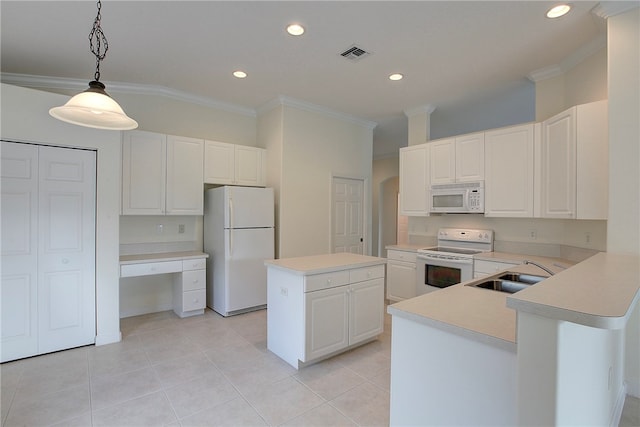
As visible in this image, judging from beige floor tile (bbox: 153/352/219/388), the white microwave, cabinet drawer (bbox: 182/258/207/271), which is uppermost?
the white microwave

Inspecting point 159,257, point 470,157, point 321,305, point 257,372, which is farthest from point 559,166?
point 159,257

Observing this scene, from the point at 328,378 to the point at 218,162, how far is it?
3.08 meters

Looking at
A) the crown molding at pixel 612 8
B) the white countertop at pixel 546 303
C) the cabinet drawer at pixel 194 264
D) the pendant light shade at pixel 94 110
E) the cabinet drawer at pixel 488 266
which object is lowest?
the cabinet drawer at pixel 194 264

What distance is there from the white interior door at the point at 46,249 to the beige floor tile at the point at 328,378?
227cm

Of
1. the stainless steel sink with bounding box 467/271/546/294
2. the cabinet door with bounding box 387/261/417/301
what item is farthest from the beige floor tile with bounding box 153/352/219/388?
the cabinet door with bounding box 387/261/417/301

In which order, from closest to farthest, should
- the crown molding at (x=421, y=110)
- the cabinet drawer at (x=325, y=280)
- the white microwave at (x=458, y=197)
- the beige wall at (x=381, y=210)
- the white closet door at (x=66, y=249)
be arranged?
the cabinet drawer at (x=325, y=280) → the white closet door at (x=66, y=249) → the white microwave at (x=458, y=197) → the crown molding at (x=421, y=110) → the beige wall at (x=381, y=210)

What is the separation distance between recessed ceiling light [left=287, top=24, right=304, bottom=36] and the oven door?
295cm

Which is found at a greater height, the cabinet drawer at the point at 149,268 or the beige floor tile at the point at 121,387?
the cabinet drawer at the point at 149,268

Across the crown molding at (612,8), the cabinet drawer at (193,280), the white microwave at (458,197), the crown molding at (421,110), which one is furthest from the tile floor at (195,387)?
the crown molding at (421,110)

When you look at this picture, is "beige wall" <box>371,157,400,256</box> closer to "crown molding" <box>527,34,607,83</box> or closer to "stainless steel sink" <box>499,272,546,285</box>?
"crown molding" <box>527,34,607,83</box>

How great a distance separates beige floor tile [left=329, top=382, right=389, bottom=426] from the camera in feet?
6.59

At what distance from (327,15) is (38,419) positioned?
138 inches

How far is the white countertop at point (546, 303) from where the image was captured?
92 cm

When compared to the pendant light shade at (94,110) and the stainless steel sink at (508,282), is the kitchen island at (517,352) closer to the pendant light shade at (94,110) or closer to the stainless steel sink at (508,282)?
the stainless steel sink at (508,282)
